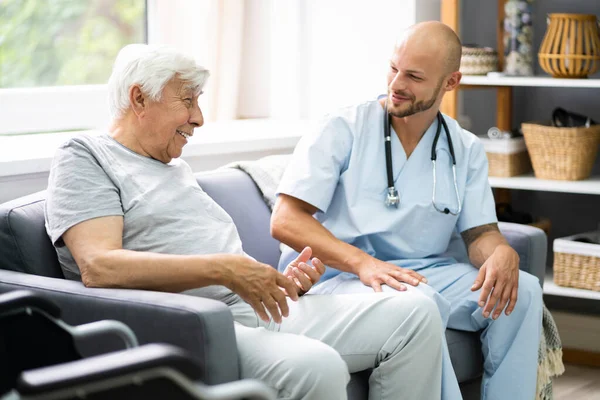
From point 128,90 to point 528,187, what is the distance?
1.53 metres

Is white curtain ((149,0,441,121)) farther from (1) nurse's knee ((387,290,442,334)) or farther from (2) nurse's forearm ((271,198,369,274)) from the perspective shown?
(1) nurse's knee ((387,290,442,334))

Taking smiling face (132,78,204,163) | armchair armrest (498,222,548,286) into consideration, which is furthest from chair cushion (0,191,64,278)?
armchair armrest (498,222,548,286)

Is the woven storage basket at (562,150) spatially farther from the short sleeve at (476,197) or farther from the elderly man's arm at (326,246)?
the elderly man's arm at (326,246)

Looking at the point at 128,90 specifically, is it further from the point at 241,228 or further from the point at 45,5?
the point at 45,5

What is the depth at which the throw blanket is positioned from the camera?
2307 millimetres

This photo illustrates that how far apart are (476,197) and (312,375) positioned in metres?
0.89

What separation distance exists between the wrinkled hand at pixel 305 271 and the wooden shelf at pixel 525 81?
1.30 metres

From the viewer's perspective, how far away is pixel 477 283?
2197 millimetres

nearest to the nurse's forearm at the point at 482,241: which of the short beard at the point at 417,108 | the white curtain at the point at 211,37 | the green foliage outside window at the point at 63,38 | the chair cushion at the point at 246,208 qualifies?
the short beard at the point at 417,108

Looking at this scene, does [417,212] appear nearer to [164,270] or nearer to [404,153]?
[404,153]

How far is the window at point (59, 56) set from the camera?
9.24 ft

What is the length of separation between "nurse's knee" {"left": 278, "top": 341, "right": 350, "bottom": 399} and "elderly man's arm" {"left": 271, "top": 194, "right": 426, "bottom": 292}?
40cm

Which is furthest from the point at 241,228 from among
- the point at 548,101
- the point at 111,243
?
the point at 548,101

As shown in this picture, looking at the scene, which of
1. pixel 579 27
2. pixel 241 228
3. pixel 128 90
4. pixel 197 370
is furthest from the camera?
pixel 579 27
